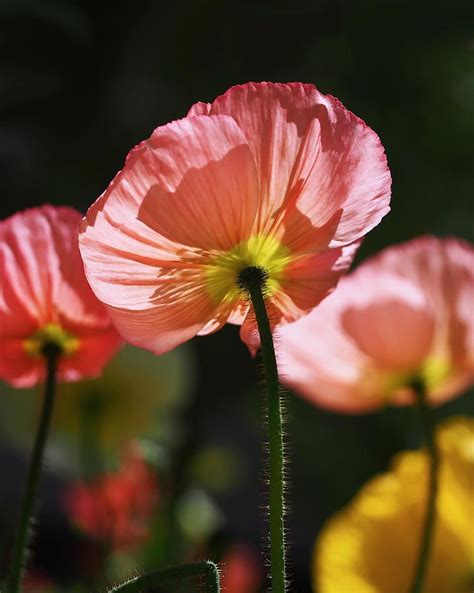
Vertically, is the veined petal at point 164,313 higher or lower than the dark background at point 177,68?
lower

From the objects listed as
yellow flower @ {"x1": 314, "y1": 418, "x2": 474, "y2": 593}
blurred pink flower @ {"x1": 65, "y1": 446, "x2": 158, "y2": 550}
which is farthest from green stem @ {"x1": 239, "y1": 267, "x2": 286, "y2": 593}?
blurred pink flower @ {"x1": 65, "y1": 446, "x2": 158, "y2": 550}

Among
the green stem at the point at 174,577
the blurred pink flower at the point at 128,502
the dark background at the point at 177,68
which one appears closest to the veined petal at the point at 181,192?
the green stem at the point at 174,577

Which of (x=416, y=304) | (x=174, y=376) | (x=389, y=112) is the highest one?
(x=389, y=112)

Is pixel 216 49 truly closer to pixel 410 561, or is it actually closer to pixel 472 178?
pixel 472 178

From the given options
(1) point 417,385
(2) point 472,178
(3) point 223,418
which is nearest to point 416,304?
(1) point 417,385

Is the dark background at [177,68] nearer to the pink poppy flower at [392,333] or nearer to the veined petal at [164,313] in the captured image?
the pink poppy flower at [392,333]

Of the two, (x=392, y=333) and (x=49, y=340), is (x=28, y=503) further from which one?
(x=392, y=333)

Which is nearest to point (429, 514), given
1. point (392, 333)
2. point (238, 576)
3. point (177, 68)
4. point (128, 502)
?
point (392, 333)
